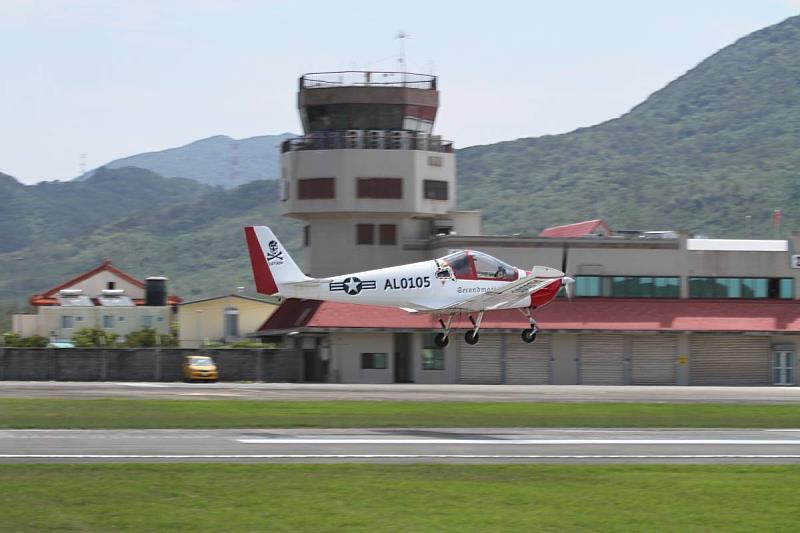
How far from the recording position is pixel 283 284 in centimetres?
4672

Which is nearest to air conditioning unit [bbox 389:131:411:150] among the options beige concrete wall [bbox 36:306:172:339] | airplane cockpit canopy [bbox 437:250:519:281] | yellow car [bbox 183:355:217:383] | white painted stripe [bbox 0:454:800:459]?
yellow car [bbox 183:355:217:383]

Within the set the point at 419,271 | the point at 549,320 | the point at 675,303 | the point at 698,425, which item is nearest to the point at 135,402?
the point at 419,271

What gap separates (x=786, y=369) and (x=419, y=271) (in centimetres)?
4875

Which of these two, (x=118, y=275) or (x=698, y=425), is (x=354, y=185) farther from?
(x=118, y=275)

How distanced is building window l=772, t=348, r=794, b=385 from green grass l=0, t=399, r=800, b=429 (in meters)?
29.7

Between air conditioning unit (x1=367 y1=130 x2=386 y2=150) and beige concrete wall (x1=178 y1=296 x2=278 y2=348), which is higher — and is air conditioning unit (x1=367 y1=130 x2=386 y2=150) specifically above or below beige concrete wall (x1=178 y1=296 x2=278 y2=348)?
above

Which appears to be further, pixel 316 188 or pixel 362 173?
pixel 316 188

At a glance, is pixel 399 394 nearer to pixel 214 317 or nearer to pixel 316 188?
pixel 316 188

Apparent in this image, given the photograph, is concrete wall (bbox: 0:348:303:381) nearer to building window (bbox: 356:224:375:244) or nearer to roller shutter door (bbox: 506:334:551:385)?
building window (bbox: 356:224:375:244)

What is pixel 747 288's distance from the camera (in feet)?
286

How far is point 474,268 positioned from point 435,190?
46.3 m

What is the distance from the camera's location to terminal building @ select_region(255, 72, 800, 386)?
3295 inches

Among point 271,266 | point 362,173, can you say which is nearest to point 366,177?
point 362,173

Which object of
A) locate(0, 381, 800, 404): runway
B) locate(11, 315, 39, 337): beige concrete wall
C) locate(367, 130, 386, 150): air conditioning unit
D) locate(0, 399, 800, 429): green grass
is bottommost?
locate(0, 381, 800, 404): runway
